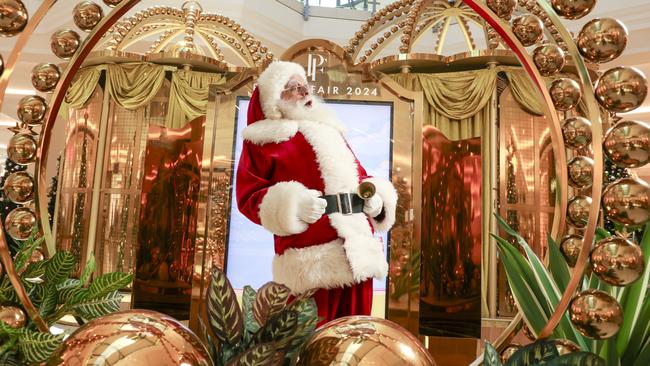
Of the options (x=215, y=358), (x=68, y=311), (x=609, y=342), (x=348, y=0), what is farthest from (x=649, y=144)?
(x=348, y=0)

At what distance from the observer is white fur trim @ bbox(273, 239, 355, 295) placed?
1649 millimetres

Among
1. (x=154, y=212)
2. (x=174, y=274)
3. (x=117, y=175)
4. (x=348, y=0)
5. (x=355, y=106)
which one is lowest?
(x=174, y=274)

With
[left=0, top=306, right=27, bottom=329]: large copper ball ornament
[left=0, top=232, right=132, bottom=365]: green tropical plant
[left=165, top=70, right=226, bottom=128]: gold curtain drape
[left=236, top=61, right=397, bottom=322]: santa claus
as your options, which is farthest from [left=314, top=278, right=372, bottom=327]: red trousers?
[left=165, top=70, right=226, bottom=128]: gold curtain drape

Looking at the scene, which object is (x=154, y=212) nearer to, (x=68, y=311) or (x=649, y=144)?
(x=68, y=311)

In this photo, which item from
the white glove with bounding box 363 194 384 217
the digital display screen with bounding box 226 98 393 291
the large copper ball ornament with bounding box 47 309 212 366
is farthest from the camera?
the digital display screen with bounding box 226 98 393 291

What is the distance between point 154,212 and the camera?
3732mm

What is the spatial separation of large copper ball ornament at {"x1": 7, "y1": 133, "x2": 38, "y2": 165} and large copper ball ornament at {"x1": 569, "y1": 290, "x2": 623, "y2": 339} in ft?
2.20

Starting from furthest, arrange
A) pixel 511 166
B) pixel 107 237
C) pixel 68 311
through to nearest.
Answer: pixel 107 237 < pixel 511 166 < pixel 68 311

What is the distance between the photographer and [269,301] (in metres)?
0.53

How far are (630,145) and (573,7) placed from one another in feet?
0.58

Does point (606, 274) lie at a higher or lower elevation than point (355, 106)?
lower

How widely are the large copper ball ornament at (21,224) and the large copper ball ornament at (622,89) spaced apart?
71cm

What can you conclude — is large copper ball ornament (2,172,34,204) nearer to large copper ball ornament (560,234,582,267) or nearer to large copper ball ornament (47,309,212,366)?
large copper ball ornament (47,309,212,366)

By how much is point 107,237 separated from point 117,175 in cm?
45
